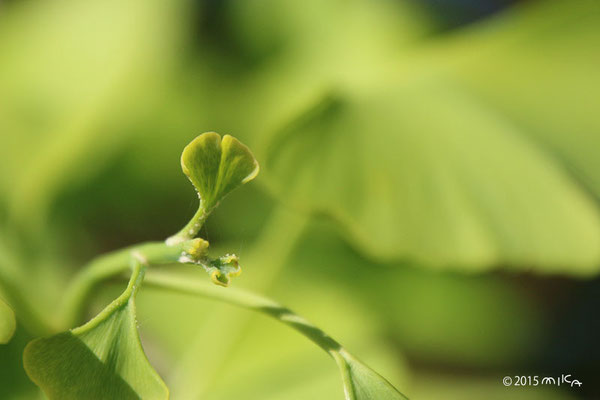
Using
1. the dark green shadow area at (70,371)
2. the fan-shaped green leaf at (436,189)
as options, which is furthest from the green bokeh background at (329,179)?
the dark green shadow area at (70,371)

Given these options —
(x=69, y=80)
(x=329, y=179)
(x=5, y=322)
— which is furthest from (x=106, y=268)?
(x=69, y=80)

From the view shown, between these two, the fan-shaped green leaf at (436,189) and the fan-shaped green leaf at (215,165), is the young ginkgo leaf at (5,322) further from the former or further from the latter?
the fan-shaped green leaf at (436,189)

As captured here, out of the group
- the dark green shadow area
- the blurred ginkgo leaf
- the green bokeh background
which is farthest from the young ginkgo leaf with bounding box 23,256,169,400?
the blurred ginkgo leaf

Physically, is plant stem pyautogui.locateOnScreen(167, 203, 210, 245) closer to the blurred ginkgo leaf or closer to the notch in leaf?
the notch in leaf

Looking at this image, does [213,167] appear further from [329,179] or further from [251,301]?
[329,179]

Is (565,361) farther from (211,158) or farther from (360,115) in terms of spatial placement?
(211,158)

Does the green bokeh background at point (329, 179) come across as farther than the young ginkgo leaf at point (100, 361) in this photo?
Yes
